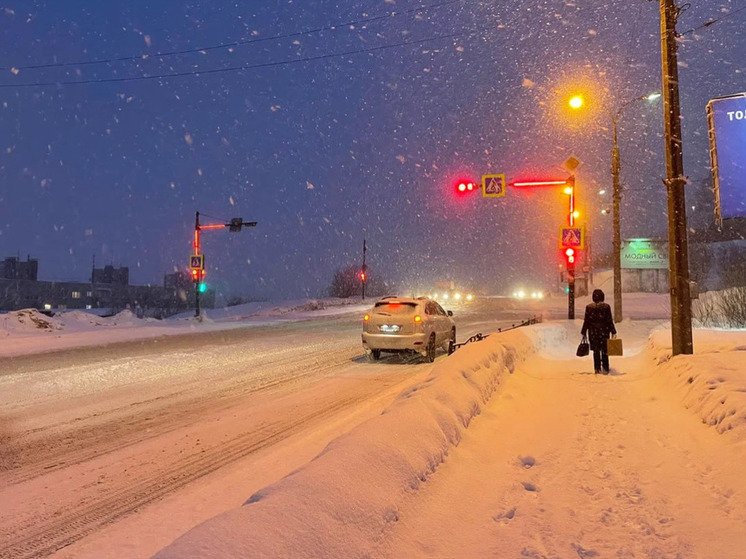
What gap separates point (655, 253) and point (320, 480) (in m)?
61.6

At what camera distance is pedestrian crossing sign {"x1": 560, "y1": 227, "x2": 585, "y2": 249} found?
19891 millimetres

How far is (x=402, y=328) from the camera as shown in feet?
48.5

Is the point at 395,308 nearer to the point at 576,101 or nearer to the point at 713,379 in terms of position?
the point at 713,379

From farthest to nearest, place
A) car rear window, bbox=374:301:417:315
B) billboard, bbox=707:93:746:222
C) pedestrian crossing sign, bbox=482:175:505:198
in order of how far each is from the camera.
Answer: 1. pedestrian crossing sign, bbox=482:175:505:198
2. car rear window, bbox=374:301:417:315
3. billboard, bbox=707:93:746:222

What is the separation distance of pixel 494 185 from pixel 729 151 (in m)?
9.99

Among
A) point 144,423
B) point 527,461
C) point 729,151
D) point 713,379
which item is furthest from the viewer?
point 729,151

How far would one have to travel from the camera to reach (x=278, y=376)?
40.7 feet

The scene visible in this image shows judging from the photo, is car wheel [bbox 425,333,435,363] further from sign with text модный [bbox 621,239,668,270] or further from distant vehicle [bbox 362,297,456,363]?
sign with text модный [bbox 621,239,668,270]

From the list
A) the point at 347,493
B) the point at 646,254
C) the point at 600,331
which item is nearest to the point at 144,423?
the point at 347,493

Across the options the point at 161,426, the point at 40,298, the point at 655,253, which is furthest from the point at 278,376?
the point at 40,298

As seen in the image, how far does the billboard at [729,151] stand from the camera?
11828 mm

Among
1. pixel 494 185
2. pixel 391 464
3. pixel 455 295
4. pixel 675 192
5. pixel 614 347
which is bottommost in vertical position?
pixel 391 464

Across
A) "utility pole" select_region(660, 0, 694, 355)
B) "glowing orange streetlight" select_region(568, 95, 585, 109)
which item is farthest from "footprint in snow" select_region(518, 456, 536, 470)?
"glowing orange streetlight" select_region(568, 95, 585, 109)

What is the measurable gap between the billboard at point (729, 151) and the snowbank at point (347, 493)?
8785 mm
